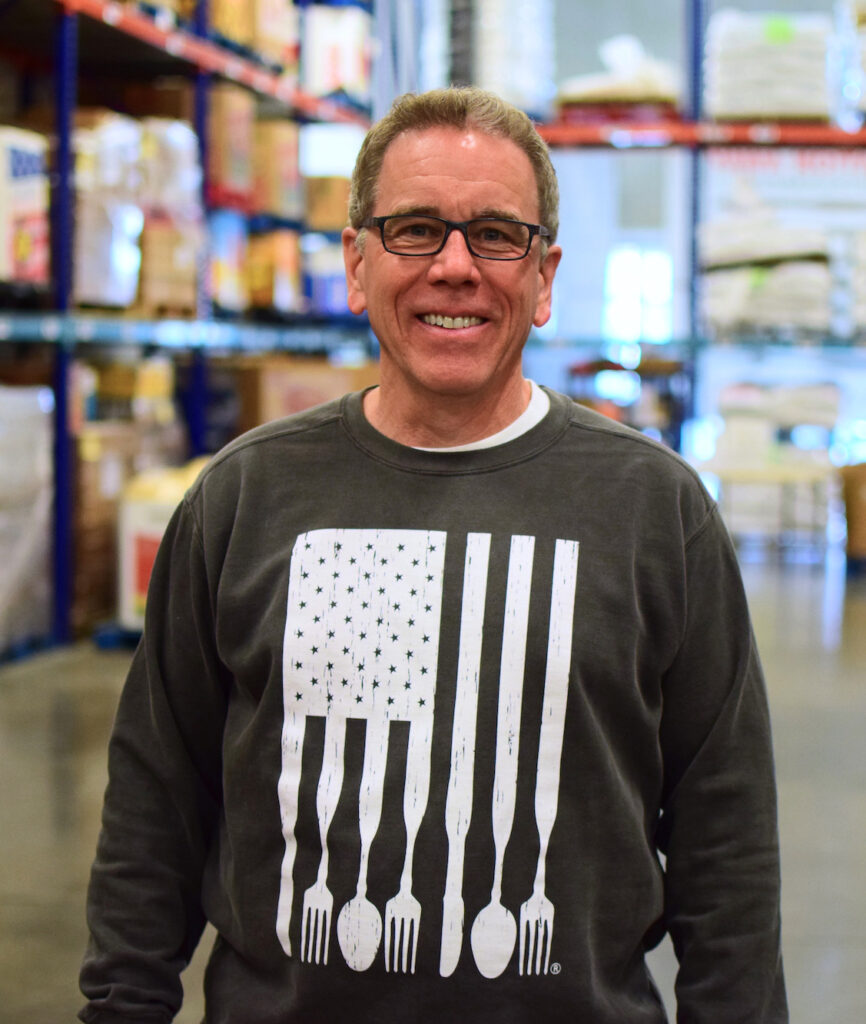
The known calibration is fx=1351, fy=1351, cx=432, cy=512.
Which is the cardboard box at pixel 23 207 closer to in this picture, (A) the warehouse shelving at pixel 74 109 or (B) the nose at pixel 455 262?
(A) the warehouse shelving at pixel 74 109

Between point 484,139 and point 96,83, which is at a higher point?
point 96,83

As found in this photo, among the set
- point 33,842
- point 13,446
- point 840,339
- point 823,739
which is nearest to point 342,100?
point 840,339

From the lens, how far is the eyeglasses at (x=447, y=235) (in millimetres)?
1304

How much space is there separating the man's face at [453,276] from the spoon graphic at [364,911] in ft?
1.28

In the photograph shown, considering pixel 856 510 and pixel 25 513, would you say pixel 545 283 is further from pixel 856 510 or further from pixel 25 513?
pixel 856 510

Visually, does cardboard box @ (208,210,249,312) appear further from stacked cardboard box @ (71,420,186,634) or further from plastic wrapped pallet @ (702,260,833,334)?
plastic wrapped pallet @ (702,260,833,334)

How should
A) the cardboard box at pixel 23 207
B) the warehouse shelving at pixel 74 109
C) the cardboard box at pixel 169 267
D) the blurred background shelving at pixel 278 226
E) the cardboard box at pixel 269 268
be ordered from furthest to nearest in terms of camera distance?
1. the cardboard box at pixel 269 268
2. the cardboard box at pixel 169 267
3. the blurred background shelving at pixel 278 226
4. the warehouse shelving at pixel 74 109
5. the cardboard box at pixel 23 207

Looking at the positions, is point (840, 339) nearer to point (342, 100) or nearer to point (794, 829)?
point (342, 100)

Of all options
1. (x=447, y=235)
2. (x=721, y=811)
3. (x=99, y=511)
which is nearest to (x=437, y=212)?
(x=447, y=235)

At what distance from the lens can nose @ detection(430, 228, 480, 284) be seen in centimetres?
129

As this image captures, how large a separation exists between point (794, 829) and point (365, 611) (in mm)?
1988

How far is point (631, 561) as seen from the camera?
1.31 m

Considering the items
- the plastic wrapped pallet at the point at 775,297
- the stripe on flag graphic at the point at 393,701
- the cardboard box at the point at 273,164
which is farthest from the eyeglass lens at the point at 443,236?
the plastic wrapped pallet at the point at 775,297

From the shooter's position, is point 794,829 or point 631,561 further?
point 794,829
